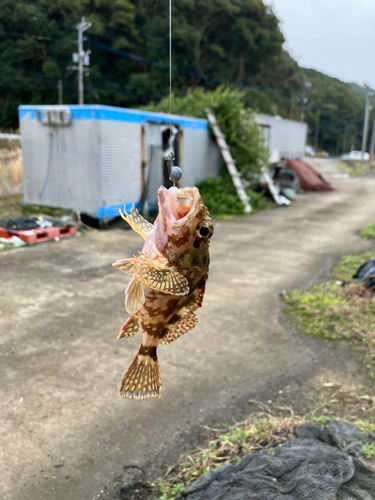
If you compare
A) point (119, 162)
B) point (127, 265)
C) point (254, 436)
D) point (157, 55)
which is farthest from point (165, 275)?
point (157, 55)

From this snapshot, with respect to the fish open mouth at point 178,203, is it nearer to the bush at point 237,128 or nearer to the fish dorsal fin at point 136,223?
the fish dorsal fin at point 136,223

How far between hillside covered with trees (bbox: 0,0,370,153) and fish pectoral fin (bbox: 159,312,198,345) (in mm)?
4446

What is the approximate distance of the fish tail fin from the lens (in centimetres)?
170

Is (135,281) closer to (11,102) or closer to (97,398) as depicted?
(97,398)

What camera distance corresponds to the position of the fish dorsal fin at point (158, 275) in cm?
137

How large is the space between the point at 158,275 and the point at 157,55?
32305 mm

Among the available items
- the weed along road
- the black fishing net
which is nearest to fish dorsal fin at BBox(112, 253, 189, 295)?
the black fishing net

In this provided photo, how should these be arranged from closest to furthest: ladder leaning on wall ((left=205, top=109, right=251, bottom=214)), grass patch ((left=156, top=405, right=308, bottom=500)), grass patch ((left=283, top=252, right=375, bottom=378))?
grass patch ((left=156, top=405, right=308, bottom=500)) < grass patch ((left=283, top=252, right=375, bottom=378)) < ladder leaning on wall ((left=205, top=109, right=251, bottom=214))

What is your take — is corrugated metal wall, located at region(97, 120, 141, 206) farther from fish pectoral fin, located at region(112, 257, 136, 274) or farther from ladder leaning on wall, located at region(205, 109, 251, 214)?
fish pectoral fin, located at region(112, 257, 136, 274)

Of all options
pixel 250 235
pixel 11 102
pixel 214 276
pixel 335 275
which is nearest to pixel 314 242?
pixel 250 235

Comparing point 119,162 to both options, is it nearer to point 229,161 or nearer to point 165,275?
point 229,161

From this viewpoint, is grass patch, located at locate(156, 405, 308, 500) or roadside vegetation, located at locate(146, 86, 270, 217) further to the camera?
roadside vegetation, located at locate(146, 86, 270, 217)

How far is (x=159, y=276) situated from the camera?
1387 mm

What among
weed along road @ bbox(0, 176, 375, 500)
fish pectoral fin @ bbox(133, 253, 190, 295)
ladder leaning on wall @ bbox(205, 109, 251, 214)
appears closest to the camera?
fish pectoral fin @ bbox(133, 253, 190, 295)
